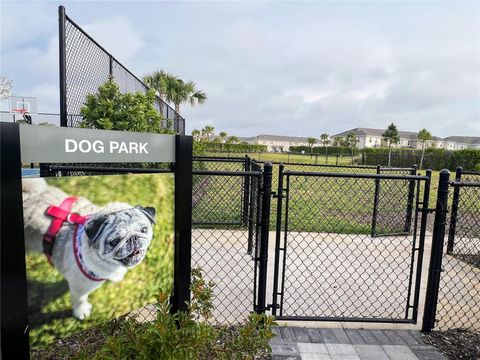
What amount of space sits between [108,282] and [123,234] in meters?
0.26

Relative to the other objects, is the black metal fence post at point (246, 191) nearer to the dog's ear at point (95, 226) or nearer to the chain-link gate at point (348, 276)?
the chain-link gate at point (348, 276)

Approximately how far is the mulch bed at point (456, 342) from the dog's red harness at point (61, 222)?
9.53 feet

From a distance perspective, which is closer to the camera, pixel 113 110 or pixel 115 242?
pixel 115 242

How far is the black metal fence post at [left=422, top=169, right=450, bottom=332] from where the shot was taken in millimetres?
2867

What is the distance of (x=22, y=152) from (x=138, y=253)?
80 cm

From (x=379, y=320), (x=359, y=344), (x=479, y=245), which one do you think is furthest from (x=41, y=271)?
(x=479, y=245)

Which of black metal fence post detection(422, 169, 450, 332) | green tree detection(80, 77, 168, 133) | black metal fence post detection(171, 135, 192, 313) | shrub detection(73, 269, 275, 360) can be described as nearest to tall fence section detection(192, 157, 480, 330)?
black metal fence post detection(422, 169, 450, 332)

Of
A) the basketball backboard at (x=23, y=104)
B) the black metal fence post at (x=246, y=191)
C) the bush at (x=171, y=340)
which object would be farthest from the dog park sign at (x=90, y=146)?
the basketball backboard at (x=23, y=104)

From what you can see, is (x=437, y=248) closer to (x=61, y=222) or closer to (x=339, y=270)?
(x=339, y=270)

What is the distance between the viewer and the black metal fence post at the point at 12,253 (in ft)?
4.21

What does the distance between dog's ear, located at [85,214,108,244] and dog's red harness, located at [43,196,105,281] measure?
0.12 feet

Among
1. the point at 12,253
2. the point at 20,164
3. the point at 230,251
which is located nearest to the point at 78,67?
the point at 20,164

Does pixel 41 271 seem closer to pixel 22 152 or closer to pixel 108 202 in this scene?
pixel 108 202

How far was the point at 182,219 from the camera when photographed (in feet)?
6.91
